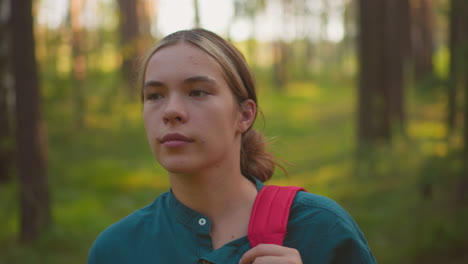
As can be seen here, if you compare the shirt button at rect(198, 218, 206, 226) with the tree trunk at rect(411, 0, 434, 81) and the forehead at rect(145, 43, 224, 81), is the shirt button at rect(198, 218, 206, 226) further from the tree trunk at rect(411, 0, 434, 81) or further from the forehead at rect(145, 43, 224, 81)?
the tree trunk at rect(411, 0, 434, 81)

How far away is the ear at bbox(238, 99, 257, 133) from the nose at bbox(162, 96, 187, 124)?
0.32m

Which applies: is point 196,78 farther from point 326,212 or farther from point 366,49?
point 366,49

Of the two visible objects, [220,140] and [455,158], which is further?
[455,158]

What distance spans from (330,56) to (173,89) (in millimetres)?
56879

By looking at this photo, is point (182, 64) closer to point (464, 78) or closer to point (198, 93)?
point (198, 93)

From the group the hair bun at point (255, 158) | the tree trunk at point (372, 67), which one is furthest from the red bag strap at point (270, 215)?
the tree trunk at point (372, 67)

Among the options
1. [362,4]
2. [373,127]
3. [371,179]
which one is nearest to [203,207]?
[371,179]

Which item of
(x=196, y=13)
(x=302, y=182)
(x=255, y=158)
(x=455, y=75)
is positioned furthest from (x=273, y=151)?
(x=196, y=13)

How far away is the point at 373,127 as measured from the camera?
1073cm

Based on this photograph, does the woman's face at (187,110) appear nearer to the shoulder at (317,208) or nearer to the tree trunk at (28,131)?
the shoulder at (317,208)

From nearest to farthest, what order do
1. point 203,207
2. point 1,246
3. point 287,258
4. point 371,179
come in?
point 287,258
point 203,207
point 1,246
point 371,179

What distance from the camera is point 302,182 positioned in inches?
408

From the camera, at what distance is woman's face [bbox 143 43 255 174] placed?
2.00 metres

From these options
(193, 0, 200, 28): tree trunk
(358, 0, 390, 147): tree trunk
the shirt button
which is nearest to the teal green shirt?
the shirt button
